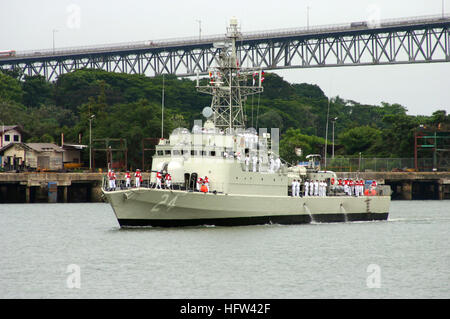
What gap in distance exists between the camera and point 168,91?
389 ft

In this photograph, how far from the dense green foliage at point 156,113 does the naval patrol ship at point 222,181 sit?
36.7 m

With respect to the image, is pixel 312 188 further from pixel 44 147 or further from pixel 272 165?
pixel 44 147

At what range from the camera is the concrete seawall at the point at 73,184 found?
255ft

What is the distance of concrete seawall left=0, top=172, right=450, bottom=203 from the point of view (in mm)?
77625

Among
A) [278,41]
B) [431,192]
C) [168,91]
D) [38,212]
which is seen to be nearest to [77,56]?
[168,91]

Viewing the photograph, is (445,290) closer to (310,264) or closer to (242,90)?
(310,264)

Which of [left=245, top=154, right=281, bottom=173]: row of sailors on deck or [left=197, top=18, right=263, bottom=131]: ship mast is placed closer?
[left=245, top=154, right=281, bottom=173]: row of sailors on deck

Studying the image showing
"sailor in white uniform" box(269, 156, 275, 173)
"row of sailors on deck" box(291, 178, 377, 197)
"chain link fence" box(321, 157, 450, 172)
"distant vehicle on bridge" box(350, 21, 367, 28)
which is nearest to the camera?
"sailor in white uniform" box(269, 156, 275, 173)

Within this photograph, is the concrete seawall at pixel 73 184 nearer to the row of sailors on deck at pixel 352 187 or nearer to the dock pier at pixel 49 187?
the dock pier at pixel 49 187

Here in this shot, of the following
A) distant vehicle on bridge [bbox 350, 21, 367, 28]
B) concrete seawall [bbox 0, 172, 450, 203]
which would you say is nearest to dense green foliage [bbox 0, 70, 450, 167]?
concrete seawall [bbox 0, 172, 450, 203]

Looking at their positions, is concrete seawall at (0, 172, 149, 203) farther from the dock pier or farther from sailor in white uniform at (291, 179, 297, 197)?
sailor in white uniform at (291, 179, 297, 197)

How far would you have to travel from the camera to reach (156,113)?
8944 centimetres

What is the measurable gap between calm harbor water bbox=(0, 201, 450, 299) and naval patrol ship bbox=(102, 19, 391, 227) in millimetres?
940
